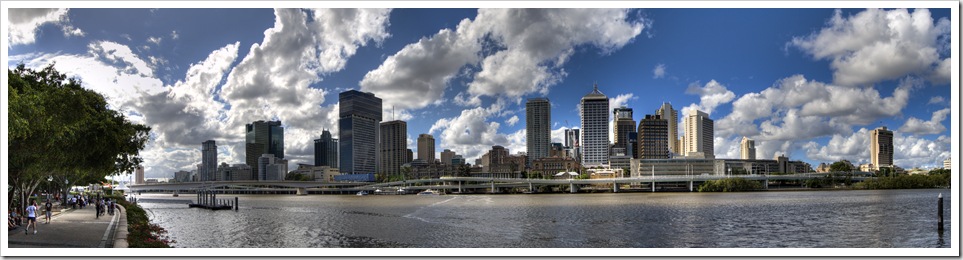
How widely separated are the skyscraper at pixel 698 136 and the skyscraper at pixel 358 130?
1766 inches

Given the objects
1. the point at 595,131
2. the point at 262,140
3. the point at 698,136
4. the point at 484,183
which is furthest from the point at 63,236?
the point at 595,131

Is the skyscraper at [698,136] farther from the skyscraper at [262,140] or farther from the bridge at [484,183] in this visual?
the skyscraper at [262,140]

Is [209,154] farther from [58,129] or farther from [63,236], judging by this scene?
[58,129]

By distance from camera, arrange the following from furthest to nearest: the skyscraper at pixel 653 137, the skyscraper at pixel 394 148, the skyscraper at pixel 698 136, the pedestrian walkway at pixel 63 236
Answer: the skyscraper at pixel 653 137 < the skyscraper at pixel 394 148 < the skyscraper at pixel 698 136 < the pedestrian walkway at pixel 63 236

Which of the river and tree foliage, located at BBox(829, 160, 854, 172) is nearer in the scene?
the river

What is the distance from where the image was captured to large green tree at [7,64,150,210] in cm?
1381

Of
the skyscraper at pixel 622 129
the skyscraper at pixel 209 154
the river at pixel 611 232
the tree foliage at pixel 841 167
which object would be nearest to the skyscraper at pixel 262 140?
the skyscraper at pixel 209 154

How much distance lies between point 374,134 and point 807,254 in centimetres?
10904

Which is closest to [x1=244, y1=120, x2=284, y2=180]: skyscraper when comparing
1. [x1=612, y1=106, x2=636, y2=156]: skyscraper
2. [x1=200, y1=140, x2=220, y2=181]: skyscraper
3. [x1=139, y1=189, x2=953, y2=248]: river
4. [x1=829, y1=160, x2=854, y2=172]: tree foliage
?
[x1=200, y1=140, x2=220, y2=181]: skyscraper

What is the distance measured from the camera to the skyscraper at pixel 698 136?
107 metres

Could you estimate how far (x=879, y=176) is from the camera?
66.2 metres

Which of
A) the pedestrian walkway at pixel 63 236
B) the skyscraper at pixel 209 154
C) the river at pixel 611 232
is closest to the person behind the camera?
the pedestrian walkway at pixel 63 236

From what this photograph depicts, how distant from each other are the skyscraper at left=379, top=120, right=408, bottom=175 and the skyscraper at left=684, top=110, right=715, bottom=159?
56866 millimetres

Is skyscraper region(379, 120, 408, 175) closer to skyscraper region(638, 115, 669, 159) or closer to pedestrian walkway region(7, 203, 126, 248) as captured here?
skyscraper region(638, 115, 669, 159)
